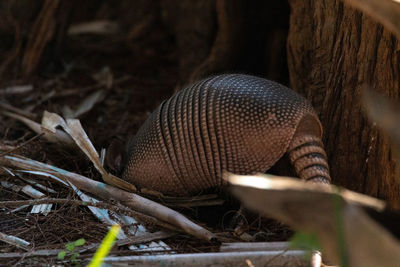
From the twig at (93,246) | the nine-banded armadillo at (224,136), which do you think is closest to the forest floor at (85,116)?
the twig at (93,246)

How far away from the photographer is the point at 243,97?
3.57m

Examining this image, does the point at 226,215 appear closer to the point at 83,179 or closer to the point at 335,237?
the point at 83,179

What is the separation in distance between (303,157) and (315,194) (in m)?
1.55

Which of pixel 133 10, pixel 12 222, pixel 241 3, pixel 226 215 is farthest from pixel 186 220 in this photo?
pixel 133 10

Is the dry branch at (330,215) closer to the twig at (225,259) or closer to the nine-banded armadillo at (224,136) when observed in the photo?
the twig at (225,259)

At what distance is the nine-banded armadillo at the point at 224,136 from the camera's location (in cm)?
346

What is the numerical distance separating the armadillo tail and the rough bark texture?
0.40 meters

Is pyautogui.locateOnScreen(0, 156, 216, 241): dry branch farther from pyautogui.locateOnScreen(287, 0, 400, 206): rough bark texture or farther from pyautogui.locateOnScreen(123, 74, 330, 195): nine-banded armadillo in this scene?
pyautogui.locateOnScreen(287, 0, 400, 206): rough bark texture

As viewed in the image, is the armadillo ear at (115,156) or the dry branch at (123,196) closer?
the dry branch at (123,196)

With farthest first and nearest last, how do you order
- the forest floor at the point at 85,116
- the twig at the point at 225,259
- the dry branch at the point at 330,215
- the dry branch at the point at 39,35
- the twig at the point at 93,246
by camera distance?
the dry branch at the point at 39,35, the forest floor at the point at 85,116, the twig at the point at 93,246, the twig at the point at 225,259, the dry branch at the point at 330,215

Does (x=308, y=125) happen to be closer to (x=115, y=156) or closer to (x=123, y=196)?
(x=123, y=196)

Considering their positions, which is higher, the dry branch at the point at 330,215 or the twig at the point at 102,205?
the dry branch at the point at 330,215

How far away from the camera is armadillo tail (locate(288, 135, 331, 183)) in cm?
337

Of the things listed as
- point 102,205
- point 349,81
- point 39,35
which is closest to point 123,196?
point 102,205
